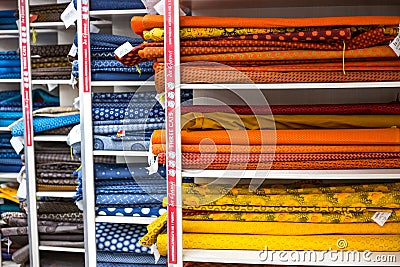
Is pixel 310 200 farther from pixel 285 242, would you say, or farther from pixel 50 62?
pixel 50 62

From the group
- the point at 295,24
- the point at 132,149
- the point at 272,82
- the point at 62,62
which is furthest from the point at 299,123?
the point at 62,62

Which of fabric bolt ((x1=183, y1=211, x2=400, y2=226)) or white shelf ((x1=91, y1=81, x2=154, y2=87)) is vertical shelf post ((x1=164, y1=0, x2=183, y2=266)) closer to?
fabric bolt ((x1=183, y1=211, x2=400, y2=226))

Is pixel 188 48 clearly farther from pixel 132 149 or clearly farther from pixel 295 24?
pixel 132 149

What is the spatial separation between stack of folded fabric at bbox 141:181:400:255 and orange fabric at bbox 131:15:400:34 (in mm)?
518

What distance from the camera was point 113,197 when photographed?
91.4 inches

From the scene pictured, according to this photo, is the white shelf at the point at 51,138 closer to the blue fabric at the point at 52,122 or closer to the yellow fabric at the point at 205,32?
the blue fabric at the point at 52,122

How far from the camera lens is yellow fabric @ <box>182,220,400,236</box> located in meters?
1.79

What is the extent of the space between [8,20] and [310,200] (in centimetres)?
179

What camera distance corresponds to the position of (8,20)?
2818 millimetres

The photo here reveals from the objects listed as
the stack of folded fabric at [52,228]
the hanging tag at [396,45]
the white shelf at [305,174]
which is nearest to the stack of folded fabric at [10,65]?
the stack of folded fabric at [52,228]

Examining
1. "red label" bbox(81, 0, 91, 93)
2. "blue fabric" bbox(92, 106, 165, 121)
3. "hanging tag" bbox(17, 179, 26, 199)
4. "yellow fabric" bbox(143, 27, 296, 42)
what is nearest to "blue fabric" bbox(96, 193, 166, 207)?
"blue fabric" bbox(92, 106, 165, 121)

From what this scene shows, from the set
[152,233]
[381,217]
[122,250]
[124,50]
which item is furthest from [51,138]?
[381,217]

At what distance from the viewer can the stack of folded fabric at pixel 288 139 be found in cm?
176

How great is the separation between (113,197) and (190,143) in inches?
25.8
